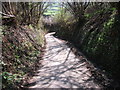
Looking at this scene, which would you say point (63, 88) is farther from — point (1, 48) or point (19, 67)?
point (1, 48)

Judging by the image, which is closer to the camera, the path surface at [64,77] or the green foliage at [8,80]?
the green foliage at [8,80]

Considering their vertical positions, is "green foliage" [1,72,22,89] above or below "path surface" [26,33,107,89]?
above

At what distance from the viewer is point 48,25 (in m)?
36.8

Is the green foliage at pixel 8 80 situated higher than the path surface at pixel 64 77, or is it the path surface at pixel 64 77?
the green foliage at pixel 8 80

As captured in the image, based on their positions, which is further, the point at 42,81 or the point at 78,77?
the point at 78,77

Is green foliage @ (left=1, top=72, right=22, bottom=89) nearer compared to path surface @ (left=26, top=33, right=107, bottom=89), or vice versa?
green foliage @ (left=1, top=72, right=22, bottom=89)

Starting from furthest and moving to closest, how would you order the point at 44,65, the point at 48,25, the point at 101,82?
the point at 48,25 → the point at 44,65 → the point at 101,82

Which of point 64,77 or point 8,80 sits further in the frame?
point 64,77

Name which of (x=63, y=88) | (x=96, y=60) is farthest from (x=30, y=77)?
(x=96, y=60)

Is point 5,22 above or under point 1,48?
above

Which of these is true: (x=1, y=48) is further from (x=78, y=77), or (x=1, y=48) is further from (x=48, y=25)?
(x=48, y=25)

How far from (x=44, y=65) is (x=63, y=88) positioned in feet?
7.48

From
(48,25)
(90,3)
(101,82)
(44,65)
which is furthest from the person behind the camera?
(48,25)

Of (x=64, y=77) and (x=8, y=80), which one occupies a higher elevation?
(x=8, y=80)
